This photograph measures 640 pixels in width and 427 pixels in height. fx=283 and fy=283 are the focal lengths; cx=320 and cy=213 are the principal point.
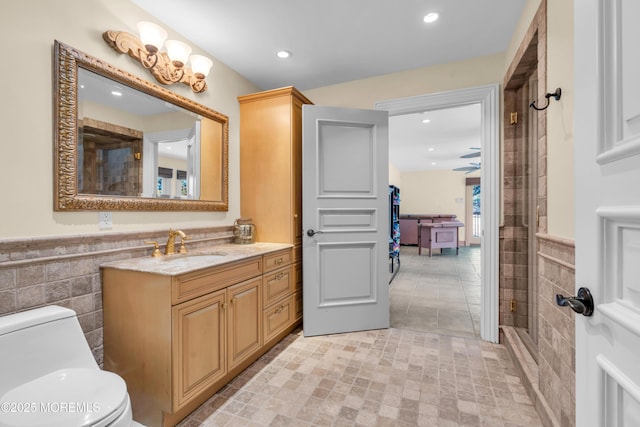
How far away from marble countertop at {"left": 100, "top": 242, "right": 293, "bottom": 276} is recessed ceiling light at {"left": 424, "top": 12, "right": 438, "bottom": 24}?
6.85ft

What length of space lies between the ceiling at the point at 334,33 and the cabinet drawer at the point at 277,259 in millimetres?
1750

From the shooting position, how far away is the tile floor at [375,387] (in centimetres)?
154

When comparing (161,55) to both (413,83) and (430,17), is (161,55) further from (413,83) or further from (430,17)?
(413,83)

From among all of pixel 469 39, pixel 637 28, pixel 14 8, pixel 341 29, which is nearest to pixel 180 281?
pixel 14 8

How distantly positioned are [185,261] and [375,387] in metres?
1.44

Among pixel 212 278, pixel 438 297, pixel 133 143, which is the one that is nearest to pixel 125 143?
pixel 133 143

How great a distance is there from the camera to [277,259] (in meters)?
2.38

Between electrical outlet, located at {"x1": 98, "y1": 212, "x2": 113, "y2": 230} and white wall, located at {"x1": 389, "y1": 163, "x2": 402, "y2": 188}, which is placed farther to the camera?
white wall, located at {"x1": 389, "y1": 163, "x2": 402, "y2": 188}

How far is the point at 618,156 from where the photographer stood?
21.3 inches

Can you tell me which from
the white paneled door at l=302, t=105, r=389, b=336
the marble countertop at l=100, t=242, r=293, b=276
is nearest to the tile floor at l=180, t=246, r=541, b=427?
the white paneled door at l=302, t=105, r=389, b=336

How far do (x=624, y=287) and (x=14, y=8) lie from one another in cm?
245

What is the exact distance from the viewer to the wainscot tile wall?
131cm

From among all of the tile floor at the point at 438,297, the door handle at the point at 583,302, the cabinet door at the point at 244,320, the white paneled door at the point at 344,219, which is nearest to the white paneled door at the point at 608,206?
the door handle at the point at 583,302

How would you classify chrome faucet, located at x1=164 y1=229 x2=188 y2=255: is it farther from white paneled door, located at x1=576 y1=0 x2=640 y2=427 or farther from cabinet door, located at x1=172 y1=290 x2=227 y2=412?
white paneled door, located at x1=576 y1=0 x2=640 y2=427
